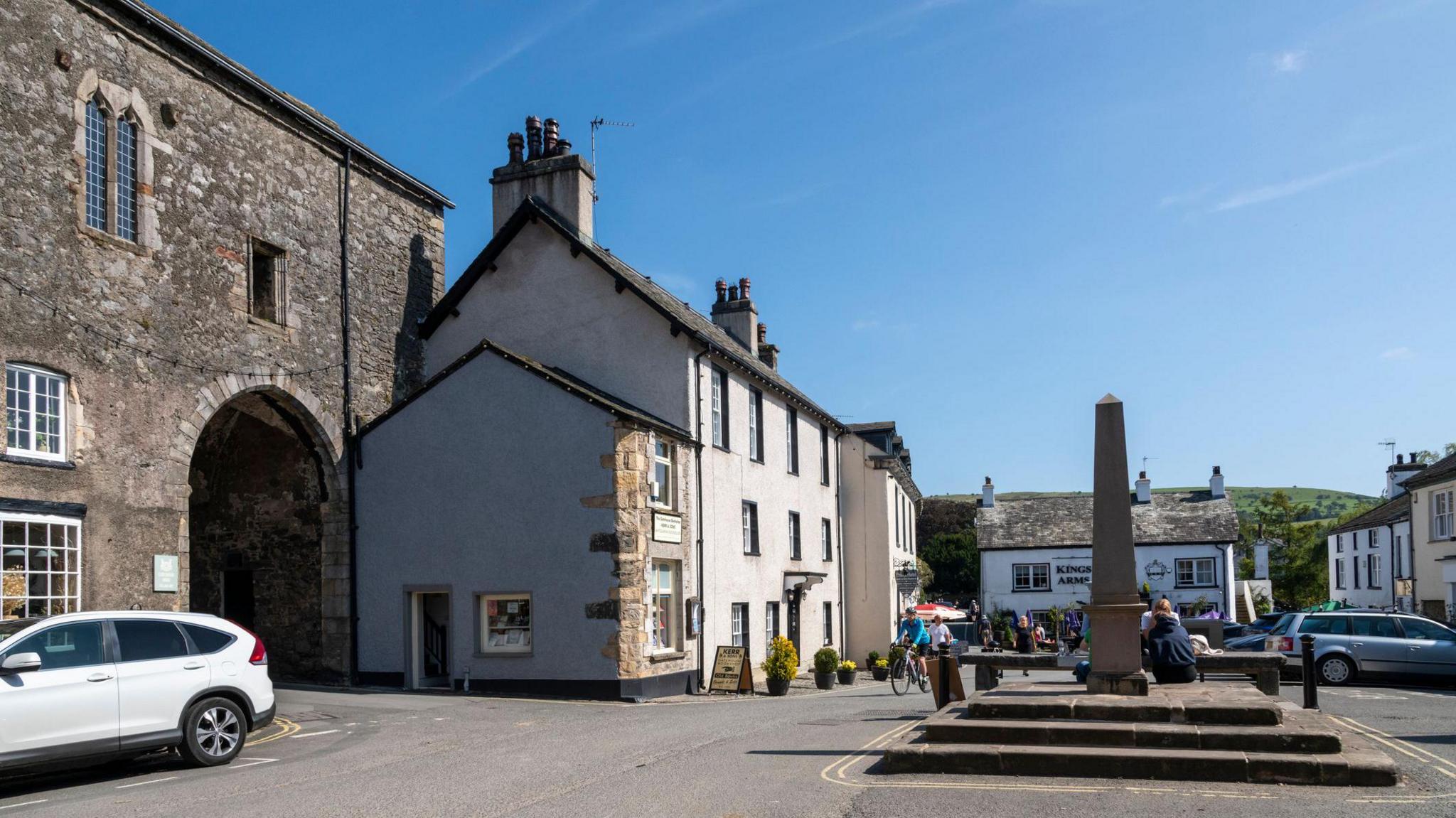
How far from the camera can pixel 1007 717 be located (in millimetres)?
12289

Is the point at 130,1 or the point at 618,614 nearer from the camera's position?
the point at 130,1

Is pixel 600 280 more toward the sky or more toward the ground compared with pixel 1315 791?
more toward the sky

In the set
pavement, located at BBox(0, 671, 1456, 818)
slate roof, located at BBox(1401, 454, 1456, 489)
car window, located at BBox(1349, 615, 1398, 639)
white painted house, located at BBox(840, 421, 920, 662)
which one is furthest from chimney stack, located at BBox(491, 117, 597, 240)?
slate roof, located at BBox(1401, 454, 1456, 489)

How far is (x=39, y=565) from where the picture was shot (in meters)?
15.6

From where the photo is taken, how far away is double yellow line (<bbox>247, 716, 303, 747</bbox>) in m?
14.7

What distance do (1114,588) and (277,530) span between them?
16.3 metres

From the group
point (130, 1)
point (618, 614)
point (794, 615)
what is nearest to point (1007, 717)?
point (618, 614)

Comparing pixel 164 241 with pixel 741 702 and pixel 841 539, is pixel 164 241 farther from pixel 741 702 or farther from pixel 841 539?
pixel 841 539

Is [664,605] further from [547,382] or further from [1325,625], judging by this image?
[1325,625]

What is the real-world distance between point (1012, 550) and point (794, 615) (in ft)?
89.4

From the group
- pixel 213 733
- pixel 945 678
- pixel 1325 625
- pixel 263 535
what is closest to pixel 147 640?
pixel 213 733

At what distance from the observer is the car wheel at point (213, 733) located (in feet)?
39.9

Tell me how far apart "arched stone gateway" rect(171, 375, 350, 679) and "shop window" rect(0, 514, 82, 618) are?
540 centimetres

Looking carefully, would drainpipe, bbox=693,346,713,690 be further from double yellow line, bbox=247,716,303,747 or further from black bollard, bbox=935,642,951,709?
double yellow line, bbox=247,716,303,747
